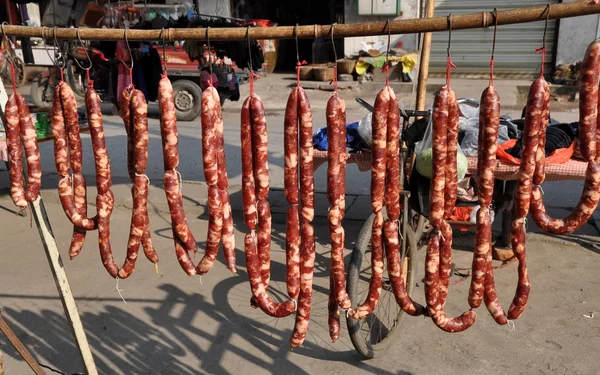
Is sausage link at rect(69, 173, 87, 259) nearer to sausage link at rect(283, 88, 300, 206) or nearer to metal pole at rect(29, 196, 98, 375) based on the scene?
metal pole at rect(29, 196, 98, 375)

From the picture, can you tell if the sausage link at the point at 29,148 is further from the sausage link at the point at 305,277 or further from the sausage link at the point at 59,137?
the sausage link at the point at 305,277

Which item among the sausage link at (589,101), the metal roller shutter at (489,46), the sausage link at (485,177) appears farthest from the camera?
the metal roller shutter at (489,46)

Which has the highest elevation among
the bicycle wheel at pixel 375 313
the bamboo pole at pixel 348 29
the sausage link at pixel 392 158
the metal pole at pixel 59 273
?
the bamboo pole at pixel 348 29

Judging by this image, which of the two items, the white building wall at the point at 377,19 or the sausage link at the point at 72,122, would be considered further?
the white building wall at the point at 377,19

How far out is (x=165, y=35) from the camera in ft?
7.02

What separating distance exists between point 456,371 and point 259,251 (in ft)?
5.86

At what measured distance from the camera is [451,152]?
2035mm

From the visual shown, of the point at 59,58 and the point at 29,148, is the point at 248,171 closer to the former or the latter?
the point at 29,148

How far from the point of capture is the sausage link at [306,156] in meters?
2.03

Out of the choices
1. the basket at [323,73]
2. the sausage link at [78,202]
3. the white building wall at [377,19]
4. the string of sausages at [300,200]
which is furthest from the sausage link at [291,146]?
the white building wall at [377,19]

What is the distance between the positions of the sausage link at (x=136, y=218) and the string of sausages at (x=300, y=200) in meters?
0.60

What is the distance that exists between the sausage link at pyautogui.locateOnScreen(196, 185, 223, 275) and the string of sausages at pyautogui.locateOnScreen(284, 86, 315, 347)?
0.29 m

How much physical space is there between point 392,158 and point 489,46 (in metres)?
A: 13.8

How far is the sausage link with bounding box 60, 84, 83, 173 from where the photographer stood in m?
2.24
